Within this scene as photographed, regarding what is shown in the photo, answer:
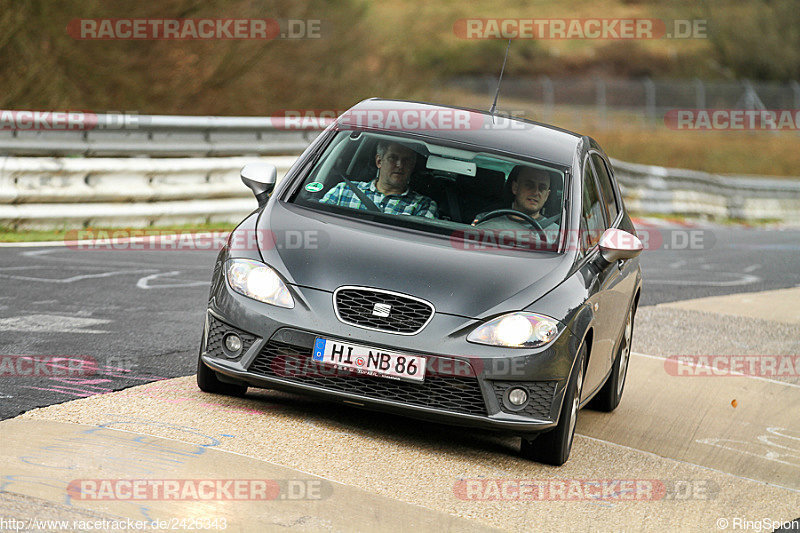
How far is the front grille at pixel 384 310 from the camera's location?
609 cm

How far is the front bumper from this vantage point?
19.8ft

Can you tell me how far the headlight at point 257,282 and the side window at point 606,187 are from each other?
2596 mm

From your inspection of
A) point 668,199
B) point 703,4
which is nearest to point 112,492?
point 668,199

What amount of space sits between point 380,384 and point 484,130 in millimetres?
2134

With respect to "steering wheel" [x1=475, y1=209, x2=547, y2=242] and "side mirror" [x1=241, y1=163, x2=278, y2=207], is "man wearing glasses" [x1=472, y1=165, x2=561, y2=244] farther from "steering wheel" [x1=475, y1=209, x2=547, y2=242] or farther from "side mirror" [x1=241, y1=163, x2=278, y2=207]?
"side mirror" [x1=241, y1=163, x2=278, y2=207]

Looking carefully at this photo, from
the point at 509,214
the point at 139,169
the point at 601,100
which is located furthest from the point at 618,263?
the point at 601,100

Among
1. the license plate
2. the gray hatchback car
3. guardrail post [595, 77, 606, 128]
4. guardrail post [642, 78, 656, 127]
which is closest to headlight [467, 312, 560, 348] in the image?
the gray hatchback car

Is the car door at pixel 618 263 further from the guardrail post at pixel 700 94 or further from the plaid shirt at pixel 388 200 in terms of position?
the guardrail post at pixel 700 94

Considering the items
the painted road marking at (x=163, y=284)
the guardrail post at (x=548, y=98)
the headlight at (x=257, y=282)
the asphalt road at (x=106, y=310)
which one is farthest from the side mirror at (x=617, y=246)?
the guardrail post at (x=548, y=98)

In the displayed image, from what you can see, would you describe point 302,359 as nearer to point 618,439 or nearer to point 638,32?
point 618,439

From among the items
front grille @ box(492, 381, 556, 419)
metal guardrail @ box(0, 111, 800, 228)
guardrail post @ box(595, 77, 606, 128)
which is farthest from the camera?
guardrail post @ box(595, 77, 606, 128)

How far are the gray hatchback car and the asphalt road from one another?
88cm

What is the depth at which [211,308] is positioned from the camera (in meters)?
6.51

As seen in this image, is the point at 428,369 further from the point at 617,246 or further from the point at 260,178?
the point at 260,178
